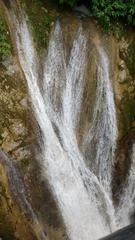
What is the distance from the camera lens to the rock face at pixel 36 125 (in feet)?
26.7

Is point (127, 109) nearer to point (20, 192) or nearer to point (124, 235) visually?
point (20, 192)

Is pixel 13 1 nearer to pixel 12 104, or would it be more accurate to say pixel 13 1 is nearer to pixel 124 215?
pixel 12 104

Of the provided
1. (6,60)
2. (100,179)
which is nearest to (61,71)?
(6,60)

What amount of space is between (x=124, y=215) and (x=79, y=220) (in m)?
1.11

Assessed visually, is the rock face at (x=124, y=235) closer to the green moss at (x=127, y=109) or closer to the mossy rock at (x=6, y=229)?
the mossy rock at (x=6, y=229)

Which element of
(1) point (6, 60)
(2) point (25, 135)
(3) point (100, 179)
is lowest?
(3) point (100, 179)

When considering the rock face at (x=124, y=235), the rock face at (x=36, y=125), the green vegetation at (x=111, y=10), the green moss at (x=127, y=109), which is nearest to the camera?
the rock face at (x=124, y=235)

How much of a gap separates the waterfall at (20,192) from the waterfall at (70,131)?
0.63 m

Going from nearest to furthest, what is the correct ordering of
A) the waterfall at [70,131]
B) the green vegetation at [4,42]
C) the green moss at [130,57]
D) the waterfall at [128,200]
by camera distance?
the green vegetation at [4,42] → the waterfall at [70,131] → the waterfall at [128,200] → the green moss at [130,57]

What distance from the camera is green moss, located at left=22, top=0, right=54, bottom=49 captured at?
9703 millimetres

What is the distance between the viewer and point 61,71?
9.77 meters

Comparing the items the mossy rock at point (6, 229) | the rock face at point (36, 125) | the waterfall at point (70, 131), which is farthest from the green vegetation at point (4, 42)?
the mossy rock at point (6, 229)

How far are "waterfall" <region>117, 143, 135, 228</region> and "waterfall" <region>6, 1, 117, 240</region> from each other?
24 centimetres

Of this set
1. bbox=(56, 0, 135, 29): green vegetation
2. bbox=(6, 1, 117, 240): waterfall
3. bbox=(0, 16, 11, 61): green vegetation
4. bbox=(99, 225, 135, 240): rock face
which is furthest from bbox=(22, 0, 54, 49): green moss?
bbox=(99, 225, 135, 240): rock face
